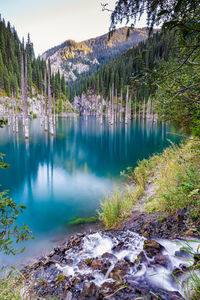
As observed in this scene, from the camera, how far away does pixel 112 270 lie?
294 centimetres

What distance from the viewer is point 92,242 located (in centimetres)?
430

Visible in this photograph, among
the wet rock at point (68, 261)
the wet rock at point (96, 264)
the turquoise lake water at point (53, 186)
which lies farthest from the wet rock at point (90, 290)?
the turquoise lake water at point (53, 186)

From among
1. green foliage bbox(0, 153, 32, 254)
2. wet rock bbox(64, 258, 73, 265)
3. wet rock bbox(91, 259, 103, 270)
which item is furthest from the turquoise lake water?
green foliage bbox(0, 153, 32, 254)

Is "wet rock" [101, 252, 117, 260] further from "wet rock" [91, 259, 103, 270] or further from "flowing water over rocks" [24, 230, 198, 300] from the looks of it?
"wet rock" [91, 259, 103, 270]

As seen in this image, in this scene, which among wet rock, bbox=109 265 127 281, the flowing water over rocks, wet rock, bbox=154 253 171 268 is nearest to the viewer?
the flowing water over rocks

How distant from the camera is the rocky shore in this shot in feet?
8.10

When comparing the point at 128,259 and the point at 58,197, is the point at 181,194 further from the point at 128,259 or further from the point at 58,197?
the point at 58,197

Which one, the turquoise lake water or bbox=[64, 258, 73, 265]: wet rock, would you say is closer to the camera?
bbox=[64, 258, 73, 265]: wet rock

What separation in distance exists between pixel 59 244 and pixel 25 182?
6.78m

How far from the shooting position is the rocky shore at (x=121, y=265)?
2.47 meters

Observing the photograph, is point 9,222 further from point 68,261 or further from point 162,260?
point 162,260

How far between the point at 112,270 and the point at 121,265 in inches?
8.4

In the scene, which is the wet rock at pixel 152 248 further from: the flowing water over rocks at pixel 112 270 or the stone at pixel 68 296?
the stone at pixel 68 296

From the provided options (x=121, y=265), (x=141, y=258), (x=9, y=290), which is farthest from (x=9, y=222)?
(x=141, y=258)
